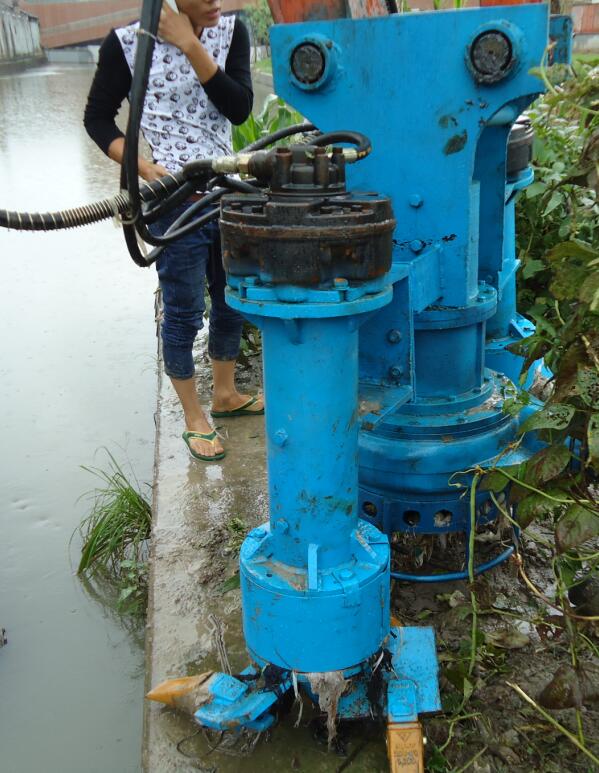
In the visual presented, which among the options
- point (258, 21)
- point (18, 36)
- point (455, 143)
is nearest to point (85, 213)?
point (455, 143)

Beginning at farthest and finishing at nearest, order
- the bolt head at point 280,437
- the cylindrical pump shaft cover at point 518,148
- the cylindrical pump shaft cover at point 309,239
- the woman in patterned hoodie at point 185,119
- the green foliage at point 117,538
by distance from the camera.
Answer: the green foliage at point 117,538 < the woman in patterned hoodie at point 185,119 < the cylindrical pump shaft cover at point 518,148 < the bolt head at point 280,437 < the cylindrical pump shaft cover at point 309,239

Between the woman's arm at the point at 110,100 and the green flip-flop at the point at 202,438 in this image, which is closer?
the woman's arm at the point at 110,100

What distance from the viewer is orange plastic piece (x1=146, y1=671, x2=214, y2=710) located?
154cm

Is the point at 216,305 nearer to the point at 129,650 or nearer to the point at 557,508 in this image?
the point at 129,650

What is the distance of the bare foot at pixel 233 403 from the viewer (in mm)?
2990

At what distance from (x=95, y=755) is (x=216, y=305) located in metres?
1.48

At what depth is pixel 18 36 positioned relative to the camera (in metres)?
29.6

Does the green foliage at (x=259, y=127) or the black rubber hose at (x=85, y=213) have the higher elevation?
the black rubber hose at (x=85, y=213)

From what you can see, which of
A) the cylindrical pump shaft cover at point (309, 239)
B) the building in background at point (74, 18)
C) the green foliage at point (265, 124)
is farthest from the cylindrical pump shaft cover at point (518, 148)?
the building in background at point (74, 18)

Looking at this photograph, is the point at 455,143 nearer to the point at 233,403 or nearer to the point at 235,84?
the point at 235,84

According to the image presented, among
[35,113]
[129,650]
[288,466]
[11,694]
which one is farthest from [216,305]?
[35,113]

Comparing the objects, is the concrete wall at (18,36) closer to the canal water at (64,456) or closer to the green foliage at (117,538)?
the canal water at (64,456)

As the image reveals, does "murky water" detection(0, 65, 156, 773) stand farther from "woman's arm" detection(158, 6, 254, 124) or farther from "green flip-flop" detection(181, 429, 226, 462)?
"woman's arm" detection(158, 6, 254, 124)

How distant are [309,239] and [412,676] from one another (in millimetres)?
846
